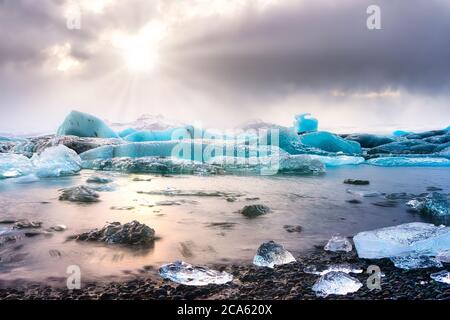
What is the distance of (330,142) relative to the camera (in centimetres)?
1340

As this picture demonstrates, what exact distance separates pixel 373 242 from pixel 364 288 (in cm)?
61

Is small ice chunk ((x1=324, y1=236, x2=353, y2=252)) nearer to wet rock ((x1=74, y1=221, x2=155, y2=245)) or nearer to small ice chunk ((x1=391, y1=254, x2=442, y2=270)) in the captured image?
small ice chunk ((x1=391, y1=254, x2=442, y2=270))

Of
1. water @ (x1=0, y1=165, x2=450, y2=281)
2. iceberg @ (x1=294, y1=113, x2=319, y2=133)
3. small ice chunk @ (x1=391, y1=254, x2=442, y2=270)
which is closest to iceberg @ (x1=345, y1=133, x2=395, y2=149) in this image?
iceberg @ (x1=294, y1=113, x2=319, y2=133)

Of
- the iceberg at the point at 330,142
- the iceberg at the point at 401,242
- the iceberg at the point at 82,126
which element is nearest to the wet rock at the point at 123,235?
the iceberg at the point at 401,242

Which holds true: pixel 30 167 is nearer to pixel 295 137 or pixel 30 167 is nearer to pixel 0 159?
pixel 0 159

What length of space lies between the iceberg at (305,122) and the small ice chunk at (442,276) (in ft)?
57.1

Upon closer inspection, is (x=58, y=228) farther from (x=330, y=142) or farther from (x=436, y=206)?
(x=330, y=142)

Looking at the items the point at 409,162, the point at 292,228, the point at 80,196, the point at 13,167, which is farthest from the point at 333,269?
the point at 409,162

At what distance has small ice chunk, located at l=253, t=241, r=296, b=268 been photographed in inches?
81.0

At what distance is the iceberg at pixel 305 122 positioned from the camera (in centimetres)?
1889

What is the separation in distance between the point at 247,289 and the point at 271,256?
1.24 ft

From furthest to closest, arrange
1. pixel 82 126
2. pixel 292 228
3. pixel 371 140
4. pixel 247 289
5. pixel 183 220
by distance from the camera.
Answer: pixel 371 140, pixel 82 126, pixel 183 220, pixel 292 228, pixel 247 289

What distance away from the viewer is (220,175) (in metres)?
6.68
